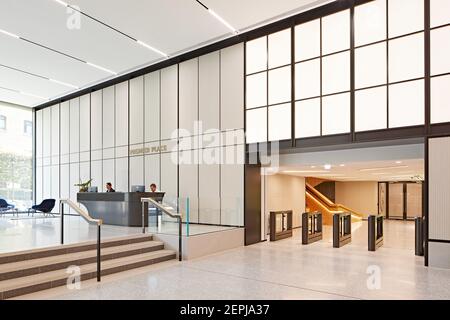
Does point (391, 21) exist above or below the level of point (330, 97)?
above

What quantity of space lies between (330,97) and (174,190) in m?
5.83

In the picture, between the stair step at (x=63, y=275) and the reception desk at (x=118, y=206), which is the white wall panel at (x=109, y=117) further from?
the stair step at (x=63, y=275)

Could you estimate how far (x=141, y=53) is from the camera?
10625 mm

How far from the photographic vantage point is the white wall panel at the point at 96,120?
13953 mm

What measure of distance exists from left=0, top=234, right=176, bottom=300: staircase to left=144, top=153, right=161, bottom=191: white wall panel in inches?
173

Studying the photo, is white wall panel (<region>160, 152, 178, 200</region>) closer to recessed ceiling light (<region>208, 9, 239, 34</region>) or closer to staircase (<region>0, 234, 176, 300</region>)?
staircase (<region>0, 234, 176, 300</region>)

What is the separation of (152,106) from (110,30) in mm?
3399

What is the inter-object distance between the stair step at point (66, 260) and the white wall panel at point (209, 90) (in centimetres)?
427

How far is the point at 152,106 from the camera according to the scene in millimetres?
11992

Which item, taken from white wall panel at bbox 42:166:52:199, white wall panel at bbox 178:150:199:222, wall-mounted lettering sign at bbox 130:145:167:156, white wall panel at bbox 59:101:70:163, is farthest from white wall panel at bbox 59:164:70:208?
white wall panel at bbox 178:150:199:222

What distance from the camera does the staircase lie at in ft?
16.1

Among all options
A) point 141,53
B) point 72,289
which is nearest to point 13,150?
point 141,53

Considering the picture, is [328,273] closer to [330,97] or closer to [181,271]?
[181,271]

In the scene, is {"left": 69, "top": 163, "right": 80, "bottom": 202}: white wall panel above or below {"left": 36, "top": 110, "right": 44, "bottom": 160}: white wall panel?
below
